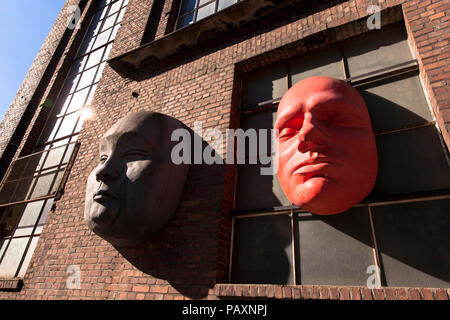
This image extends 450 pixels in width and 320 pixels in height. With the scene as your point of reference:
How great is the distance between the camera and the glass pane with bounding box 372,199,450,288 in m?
2.14

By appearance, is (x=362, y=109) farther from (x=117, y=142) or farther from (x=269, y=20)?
(x=117, y=142)

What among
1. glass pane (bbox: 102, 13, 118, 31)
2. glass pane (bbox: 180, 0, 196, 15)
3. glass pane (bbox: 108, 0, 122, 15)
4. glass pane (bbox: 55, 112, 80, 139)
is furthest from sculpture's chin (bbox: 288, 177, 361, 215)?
glass pane (bbox: 108, 0, 122, 15)

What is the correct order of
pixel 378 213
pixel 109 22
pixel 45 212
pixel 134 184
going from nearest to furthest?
pixel 378 213
pixel 134 184
pixel 45 212
pixel 109 22

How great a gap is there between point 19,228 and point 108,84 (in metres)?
3.50

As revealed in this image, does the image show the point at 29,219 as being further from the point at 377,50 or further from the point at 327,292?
the point at 377,50

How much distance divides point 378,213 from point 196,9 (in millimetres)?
5995

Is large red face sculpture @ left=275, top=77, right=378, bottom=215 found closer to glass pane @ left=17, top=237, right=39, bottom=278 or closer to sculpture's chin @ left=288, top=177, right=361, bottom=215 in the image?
sculpture's chin @ left=288, top=177, right=361, bottom=215

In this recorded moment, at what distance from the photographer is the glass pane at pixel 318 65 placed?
3.55m

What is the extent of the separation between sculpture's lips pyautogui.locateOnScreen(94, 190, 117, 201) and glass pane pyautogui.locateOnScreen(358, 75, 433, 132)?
307cm

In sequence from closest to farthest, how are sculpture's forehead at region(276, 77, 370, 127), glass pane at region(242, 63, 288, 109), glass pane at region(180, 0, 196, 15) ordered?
1. sculpture's forehead at region(276, 77, 370, 127)
2. glass pane at region(242, 63, 288, 109)
3. glass pane at region(180, 0, 196, 15)

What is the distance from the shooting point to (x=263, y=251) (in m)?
2.88

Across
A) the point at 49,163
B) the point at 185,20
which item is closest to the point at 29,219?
the point at 49,163

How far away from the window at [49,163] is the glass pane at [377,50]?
5218 mm

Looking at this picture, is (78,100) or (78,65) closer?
(78,100)
